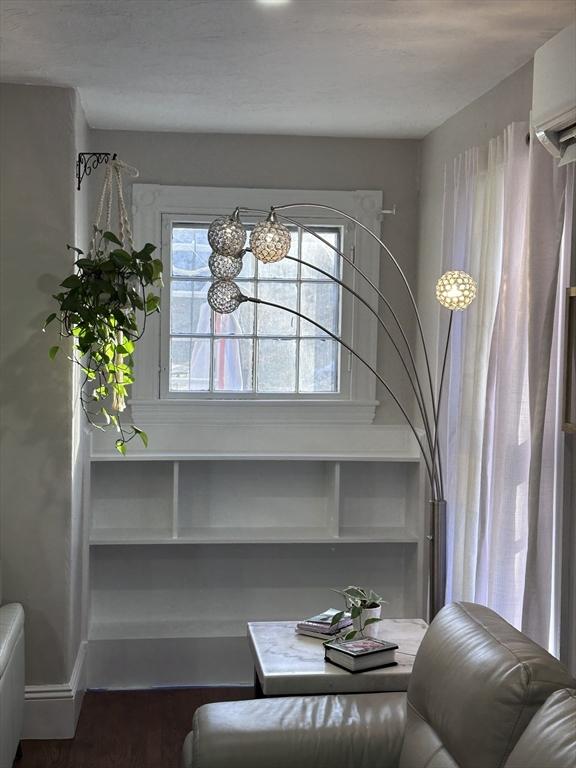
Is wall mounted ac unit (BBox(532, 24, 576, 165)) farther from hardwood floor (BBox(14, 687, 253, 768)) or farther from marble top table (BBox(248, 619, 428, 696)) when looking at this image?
hardwood floor (BBox(14, 687, 253, 768))

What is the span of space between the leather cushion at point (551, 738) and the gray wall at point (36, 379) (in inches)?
96.1

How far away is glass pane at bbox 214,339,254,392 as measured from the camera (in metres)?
4.90

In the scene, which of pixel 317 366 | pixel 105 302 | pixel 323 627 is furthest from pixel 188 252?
pixel 323 627

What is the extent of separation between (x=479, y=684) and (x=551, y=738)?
0.31m

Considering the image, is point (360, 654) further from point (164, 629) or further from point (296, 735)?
point (164, 629)

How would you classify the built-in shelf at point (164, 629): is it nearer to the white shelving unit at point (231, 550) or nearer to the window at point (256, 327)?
the white shelving unit at point (231, 550)

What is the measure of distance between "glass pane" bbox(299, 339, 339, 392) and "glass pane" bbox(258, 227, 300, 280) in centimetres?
36

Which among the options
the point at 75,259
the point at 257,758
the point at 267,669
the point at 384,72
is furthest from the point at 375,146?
the point at 257,758

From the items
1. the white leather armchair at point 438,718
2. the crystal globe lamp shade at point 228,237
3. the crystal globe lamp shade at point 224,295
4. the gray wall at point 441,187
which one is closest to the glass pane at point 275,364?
the gray wall at point 441,187

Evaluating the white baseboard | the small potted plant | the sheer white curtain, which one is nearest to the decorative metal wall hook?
the sheer white curtain

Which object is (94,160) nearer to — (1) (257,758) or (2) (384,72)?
(2) (384,72)

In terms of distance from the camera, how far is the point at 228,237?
328 cm

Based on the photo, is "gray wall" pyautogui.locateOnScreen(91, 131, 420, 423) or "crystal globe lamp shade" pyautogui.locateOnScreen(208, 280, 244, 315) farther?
"gray wall" pyautogui.locateOnScreen(91, 131, 420, 423)

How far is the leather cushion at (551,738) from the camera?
194 centimetres
